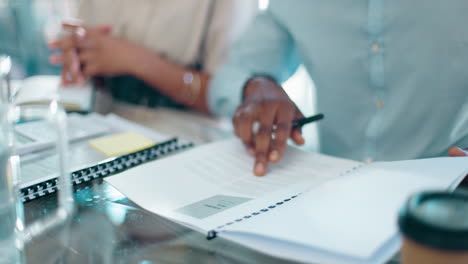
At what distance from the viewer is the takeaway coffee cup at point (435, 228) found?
28 centimetres

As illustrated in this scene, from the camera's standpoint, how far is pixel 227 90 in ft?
3.21

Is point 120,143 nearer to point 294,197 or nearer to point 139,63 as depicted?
point 294,197

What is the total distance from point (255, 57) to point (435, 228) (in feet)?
2.53

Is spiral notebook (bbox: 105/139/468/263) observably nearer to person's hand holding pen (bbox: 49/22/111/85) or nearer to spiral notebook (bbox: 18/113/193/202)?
spiral notebook (bbox: 18/113/193/202)

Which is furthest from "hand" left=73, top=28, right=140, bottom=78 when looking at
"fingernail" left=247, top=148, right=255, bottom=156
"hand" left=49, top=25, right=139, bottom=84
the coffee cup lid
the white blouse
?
the coffee cup lid

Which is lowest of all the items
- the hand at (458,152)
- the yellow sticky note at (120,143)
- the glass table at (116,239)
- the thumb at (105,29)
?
the glass table at (116,239)

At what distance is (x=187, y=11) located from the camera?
3.98ft

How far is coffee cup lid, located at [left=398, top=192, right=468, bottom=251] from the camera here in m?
0.28

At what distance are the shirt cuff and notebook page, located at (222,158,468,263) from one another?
467 millimetres

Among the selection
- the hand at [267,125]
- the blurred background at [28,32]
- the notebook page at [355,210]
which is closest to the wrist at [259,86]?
the hand at [267,125]

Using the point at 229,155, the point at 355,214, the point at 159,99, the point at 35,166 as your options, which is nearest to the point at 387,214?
the point at 355,214

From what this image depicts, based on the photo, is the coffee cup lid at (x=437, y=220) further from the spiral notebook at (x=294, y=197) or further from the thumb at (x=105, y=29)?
the thumb at (x=105, y=29)

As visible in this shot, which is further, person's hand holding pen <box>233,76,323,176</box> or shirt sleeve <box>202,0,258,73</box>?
shirt sleeve <box>202,0,258,73</box>

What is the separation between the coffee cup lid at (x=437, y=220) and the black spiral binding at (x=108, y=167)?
459 mm
